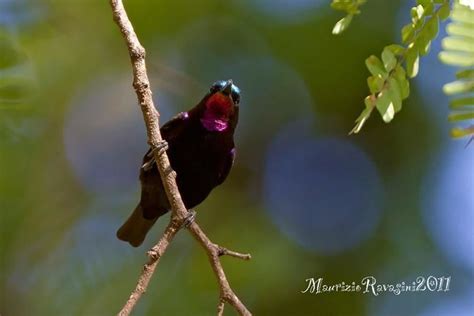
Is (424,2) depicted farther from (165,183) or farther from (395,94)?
(165,183)

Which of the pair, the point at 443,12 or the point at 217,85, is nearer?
the point at 443,12

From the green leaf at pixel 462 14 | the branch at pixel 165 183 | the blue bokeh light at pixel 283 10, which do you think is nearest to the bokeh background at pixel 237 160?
the blue bokeh light at pixel 283 10

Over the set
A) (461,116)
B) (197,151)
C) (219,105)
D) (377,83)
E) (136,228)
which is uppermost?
(219,105)

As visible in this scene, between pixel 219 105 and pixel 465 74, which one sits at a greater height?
pixel 219 105

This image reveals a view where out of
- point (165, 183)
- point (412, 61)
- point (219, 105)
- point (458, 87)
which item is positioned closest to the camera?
point (458, 87)

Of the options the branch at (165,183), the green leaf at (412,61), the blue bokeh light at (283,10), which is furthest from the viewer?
the blue bokeh light at (283,10)

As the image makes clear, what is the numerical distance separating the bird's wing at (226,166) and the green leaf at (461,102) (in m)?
1.28

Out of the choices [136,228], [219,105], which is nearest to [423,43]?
[219,105]

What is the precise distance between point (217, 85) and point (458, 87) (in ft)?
4.19

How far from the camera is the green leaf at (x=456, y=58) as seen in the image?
59 cm

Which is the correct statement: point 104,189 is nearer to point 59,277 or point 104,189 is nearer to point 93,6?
point 59,277

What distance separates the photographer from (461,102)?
23.1 inches

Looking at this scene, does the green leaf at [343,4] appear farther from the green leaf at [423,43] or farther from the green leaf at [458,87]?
the green leaf at [458,87]

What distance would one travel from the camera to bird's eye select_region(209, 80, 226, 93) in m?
1.80
